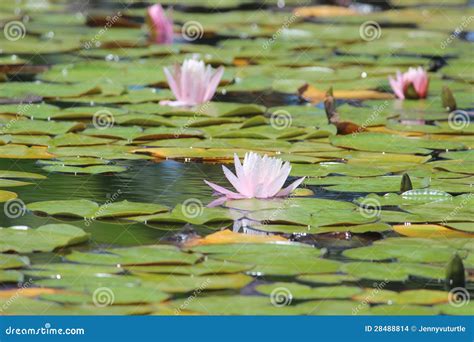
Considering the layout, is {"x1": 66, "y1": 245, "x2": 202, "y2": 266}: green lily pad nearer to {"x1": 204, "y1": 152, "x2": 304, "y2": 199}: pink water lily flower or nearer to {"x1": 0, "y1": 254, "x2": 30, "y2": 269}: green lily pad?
{"x1": 0, "y1": 254, "x2": 30, "y2": 269}: green lily pad

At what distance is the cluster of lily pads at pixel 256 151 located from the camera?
3.63 meters

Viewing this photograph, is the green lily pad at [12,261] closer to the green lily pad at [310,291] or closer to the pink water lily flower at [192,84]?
the green lily pad at [310,291]

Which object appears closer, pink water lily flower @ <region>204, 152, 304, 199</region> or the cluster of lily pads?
the cluster of lily pads

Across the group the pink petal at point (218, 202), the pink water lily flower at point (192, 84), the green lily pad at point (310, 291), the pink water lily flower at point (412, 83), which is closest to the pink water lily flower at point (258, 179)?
the pink petal at point (218, 202)

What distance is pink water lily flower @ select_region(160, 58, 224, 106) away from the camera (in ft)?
21.2

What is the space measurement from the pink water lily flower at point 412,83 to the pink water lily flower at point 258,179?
2.31m

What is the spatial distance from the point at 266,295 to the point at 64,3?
8249mm

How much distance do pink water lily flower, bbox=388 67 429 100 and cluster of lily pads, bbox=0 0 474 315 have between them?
0.04ft

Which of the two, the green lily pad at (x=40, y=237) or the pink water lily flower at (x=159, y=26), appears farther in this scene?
the pink water lily flower at (x=159, y=26)

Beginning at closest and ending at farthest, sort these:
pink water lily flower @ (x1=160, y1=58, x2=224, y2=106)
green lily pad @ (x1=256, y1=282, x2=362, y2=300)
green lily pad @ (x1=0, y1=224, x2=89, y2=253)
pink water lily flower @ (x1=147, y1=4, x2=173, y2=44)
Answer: green lily pad @ (x1=256, y1=282, x2=362, y2=300) → green lily pad @ (x1=0, y1=224, x2=89, y2=253) → pink water lily flower @ (x1=160, y1=58, x2=224, y2=106) → pink water lily flower @ (x1=147, y1=4, x2=173, y2=44)

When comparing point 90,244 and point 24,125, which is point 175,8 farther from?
point 90,244

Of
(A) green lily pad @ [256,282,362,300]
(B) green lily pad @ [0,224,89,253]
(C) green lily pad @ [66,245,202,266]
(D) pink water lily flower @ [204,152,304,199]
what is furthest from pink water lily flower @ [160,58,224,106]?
(A) green lily pad @ [256,282,362,300]

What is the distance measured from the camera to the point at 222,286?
3.64m
